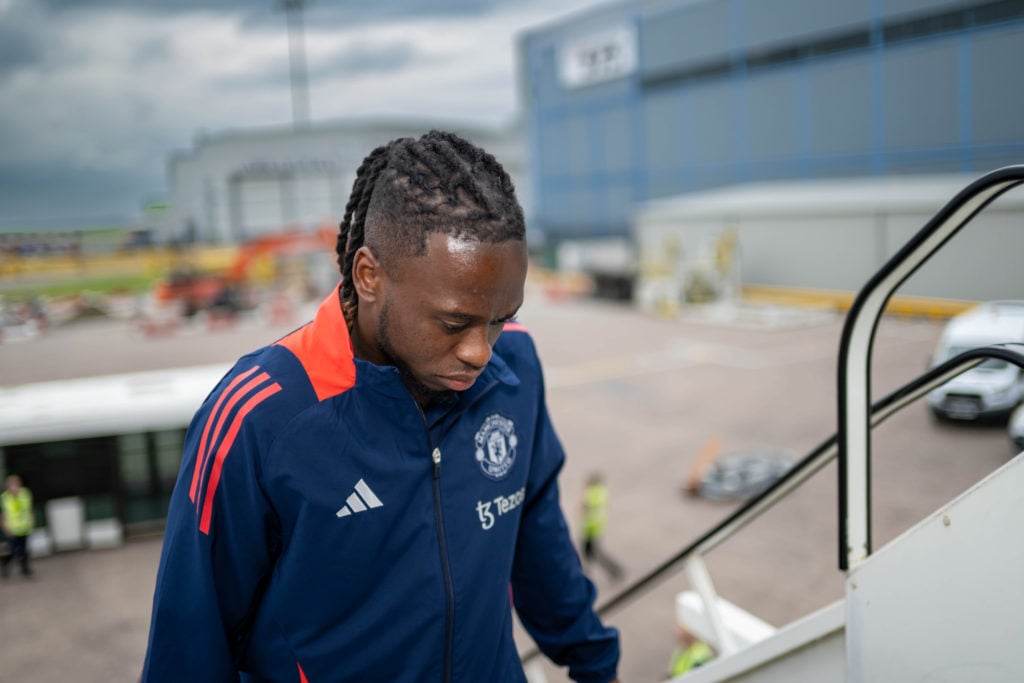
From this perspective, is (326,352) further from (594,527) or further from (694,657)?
(594,527)

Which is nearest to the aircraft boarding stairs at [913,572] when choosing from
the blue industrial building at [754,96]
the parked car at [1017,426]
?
the parked car at [1017,426]

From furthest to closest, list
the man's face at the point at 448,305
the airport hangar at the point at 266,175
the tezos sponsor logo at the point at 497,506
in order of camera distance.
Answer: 1. the airport hangar at the point at 266,175
2. the tezos sponsor logo at the point at 497,506
3. the man's face at the point at 448,305

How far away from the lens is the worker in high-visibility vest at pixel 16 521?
6.98 metres

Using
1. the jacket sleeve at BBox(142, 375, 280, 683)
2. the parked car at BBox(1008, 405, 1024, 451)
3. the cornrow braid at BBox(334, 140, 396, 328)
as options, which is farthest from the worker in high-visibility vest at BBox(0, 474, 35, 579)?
the parked car at BBox(1008, 405, 1024, 451)

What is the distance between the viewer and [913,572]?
1542 mm

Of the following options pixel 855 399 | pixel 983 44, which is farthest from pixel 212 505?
pixel 983 44

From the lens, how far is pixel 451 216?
125 centimetres

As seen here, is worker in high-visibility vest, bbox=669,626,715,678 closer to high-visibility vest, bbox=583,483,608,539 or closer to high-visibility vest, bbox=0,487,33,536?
high-visibility vest, bbox=583,483,608,539

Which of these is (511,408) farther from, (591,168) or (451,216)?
(591,168)

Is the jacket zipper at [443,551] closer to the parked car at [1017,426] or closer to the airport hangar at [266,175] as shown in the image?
the parked car at [1017,426]

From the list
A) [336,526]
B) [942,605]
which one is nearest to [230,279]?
[336,526]

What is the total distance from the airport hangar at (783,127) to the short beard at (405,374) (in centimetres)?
129

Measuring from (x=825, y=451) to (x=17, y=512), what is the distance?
23.8ft

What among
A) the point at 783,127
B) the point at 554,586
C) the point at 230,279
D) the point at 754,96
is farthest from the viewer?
the point at 230,279
